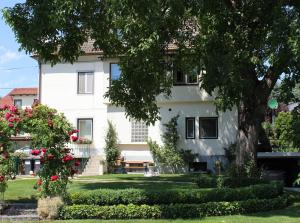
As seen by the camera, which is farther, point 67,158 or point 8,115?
point 8,115

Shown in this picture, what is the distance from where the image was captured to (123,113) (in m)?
34.9

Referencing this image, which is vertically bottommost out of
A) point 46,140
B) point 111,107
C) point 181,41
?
point 46,140

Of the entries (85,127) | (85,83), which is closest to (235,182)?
(85,127)

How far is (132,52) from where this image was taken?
688 inches

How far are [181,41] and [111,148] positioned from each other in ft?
49.8

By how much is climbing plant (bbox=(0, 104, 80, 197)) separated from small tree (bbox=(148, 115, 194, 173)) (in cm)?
1826

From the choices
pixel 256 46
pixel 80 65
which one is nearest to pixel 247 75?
pixel 256 46

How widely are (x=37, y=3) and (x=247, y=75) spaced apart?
7.58 m

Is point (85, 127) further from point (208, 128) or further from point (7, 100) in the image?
point (7, 100)

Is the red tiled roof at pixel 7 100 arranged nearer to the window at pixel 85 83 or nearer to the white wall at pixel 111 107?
the white wall at pixel 111 107

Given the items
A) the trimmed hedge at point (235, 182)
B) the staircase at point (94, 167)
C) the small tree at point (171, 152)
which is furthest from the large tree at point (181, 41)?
the staircase at point (94, 167)

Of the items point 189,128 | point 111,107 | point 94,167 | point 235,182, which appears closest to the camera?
point 235,182

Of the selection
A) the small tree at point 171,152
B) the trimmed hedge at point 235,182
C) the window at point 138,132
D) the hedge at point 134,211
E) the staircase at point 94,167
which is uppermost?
the window at point 138,132

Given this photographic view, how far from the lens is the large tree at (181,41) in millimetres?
14930
